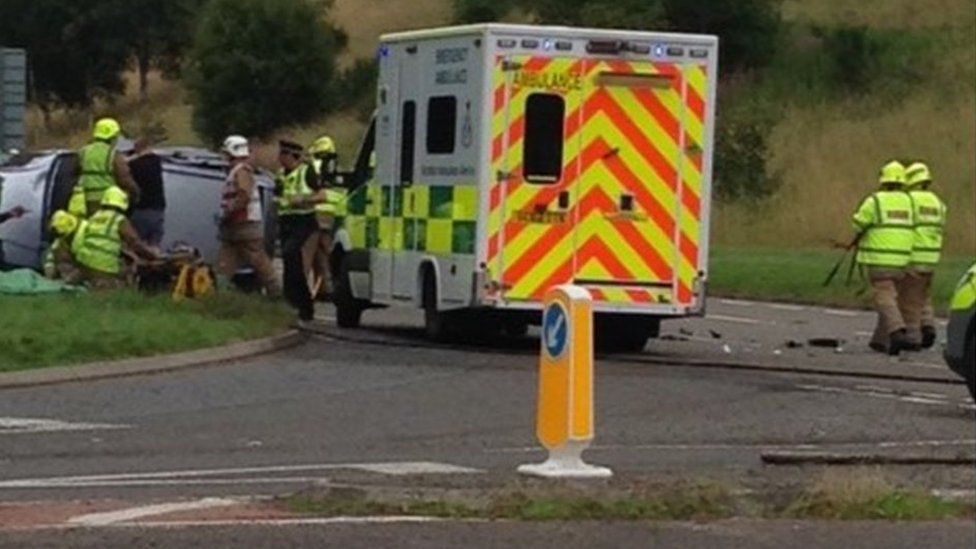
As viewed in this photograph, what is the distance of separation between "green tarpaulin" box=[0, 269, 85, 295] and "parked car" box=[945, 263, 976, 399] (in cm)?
846

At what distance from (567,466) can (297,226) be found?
471 inches

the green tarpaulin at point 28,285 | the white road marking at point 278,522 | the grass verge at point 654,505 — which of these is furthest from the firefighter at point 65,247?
the white road marking at point 278,522

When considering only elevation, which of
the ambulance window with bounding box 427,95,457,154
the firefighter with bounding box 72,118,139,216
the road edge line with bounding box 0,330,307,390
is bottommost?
the road edge line with bounding box 0,330,307,390

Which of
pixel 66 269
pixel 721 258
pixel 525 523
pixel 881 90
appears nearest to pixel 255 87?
pixel 881 90

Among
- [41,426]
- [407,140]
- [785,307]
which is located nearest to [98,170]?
[407,140]

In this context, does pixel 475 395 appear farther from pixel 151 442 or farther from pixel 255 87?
pixel 255 87

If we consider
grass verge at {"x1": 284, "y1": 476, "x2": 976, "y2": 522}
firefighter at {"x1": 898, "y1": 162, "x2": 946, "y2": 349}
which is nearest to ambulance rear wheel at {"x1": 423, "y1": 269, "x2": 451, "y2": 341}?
firefighter at {"x1": 898, "y1": 162, "x2": 946, "y2": 349}

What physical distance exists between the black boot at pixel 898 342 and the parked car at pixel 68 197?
6664 mm

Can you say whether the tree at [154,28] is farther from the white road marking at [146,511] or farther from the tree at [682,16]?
the white road marking at [146,511]

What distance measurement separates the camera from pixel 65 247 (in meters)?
23.1

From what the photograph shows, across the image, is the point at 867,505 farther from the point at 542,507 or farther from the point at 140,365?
the point at 140,365

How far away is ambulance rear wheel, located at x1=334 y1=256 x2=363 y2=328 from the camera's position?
2347 centimetres

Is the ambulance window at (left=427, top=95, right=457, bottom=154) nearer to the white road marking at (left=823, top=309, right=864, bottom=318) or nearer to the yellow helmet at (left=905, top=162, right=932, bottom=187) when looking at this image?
the yellow helmet at (left=905, top=162, right=932, bottom=187)

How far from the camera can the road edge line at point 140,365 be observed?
17.7 m
